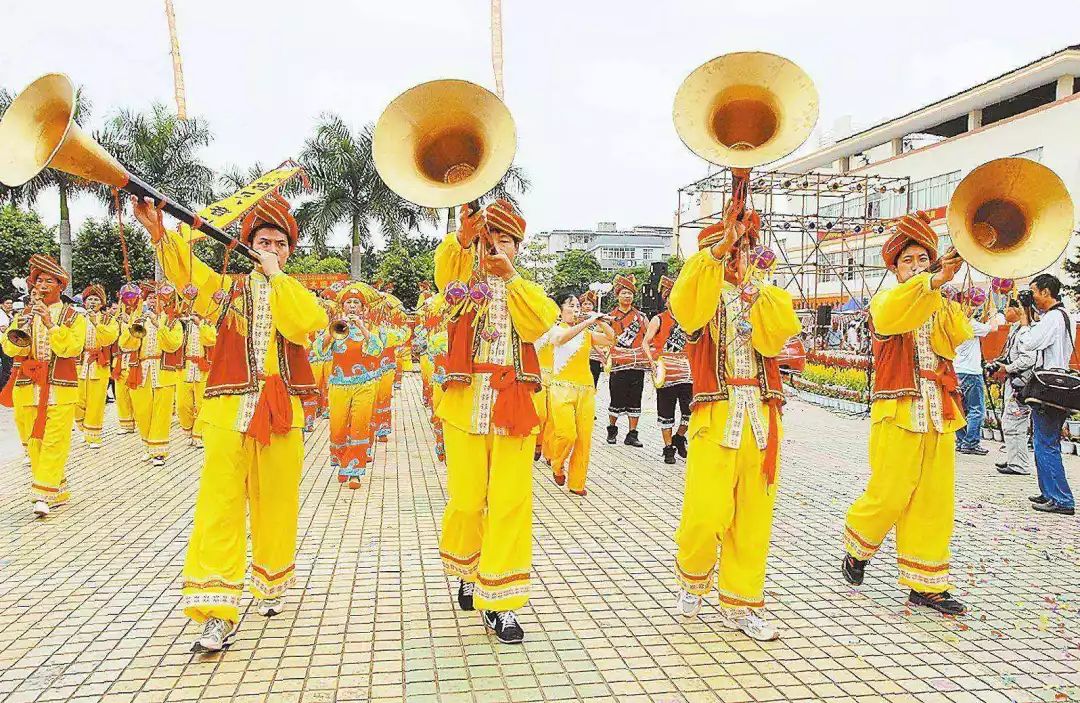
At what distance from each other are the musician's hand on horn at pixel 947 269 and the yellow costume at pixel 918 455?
4.7 inches

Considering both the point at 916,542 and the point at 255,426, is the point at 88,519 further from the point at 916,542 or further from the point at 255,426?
the point at 916,542

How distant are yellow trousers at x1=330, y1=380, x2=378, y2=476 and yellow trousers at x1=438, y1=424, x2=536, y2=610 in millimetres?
3622

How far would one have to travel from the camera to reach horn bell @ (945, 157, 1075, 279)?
4.16m

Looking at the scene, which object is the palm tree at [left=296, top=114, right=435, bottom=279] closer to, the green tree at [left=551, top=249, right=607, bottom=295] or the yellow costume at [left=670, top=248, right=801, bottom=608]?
the green tree at [left=551, top=249, right=607, bottom=295]

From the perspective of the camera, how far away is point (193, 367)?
942 cm

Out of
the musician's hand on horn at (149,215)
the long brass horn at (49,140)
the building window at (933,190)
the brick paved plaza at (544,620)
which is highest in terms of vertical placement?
the building window at (933,190)

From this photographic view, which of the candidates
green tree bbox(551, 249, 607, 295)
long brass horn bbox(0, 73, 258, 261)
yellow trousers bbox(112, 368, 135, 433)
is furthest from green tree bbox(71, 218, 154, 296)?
long brass horn bbox(0, 73, 258, 261)

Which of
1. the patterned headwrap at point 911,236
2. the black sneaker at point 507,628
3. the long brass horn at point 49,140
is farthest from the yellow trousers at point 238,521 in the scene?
the patterned headwrap at point 911,236

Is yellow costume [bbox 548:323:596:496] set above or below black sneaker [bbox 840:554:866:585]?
above

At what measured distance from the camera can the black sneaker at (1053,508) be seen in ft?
21.4

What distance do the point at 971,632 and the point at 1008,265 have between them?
198cm

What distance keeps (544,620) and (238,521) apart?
5.41 ft

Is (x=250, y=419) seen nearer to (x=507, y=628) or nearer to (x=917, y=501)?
(x=507, y=628)

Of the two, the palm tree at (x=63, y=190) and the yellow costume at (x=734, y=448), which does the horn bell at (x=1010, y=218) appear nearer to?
the yellow costume at (x=734, y=448)
